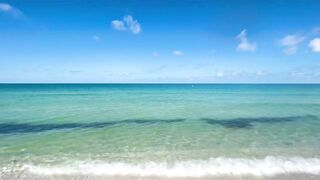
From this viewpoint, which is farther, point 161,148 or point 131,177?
point 161,148

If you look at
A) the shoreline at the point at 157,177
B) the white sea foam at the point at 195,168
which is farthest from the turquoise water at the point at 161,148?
the shoreline at the point at 157,177

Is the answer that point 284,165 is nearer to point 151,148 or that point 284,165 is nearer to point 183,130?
point 151,148

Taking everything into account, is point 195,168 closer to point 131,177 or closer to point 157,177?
point 157,177

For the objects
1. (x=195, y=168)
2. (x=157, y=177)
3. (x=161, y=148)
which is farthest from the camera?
(x=161, y=148)

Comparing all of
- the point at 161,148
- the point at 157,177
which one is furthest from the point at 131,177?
the point at 161,148

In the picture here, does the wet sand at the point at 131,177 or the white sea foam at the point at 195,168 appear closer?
the wet sand at the point at 131,177

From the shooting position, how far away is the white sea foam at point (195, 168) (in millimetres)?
6582

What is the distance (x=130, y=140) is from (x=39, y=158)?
367 centimetres

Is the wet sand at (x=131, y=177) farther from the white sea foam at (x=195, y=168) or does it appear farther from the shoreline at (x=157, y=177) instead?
the white sea foam at (x=195, y=168)

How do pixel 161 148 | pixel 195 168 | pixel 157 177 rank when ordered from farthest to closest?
pixel 161 148 < pixel 195 168 < pixel 157 177

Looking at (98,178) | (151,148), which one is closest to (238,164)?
(151,148)

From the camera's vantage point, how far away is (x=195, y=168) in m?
6.89

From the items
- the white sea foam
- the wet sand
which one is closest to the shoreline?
the wet sand

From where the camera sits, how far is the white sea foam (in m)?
6.58
